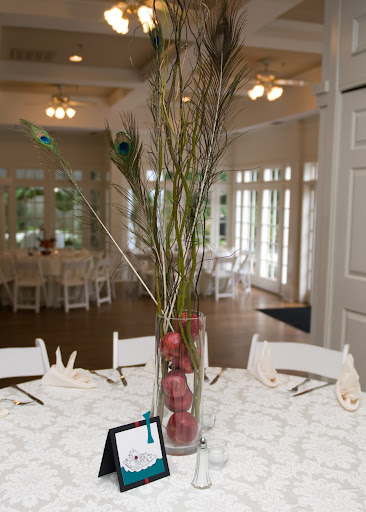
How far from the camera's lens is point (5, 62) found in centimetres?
705

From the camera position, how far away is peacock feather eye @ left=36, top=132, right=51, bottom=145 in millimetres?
1686

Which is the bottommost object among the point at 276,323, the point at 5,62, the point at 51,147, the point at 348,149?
the point at 276,323

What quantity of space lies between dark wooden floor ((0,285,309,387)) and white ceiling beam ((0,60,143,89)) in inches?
134

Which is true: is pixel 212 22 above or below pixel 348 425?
above

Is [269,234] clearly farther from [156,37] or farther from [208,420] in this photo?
[156,37]

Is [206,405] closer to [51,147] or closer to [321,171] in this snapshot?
[51,147]

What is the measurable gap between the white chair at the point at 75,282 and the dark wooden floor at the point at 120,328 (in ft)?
0.60

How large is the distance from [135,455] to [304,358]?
1.41 m

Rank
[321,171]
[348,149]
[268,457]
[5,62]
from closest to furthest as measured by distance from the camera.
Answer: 1. [268,457]
2. [348,149]
3. [321,171]
4. [5,62]

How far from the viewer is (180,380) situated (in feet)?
5.45

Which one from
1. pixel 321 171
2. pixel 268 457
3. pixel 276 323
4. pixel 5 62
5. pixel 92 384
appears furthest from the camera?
pixel 276 323

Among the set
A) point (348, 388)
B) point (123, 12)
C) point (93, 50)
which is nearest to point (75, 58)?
point (93, 50)

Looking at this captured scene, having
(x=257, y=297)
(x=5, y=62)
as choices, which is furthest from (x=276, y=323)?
(x=5, y=62)

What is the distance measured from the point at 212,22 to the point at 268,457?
1.37 meters
